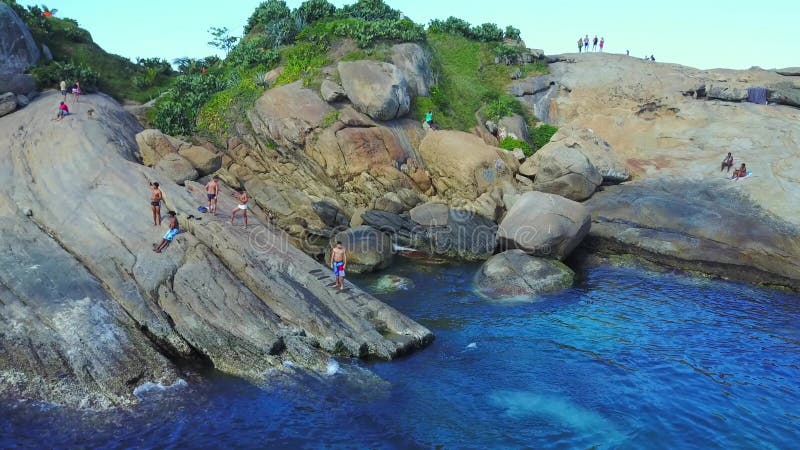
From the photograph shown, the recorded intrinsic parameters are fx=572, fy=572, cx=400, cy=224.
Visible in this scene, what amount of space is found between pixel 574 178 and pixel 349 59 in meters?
17.5

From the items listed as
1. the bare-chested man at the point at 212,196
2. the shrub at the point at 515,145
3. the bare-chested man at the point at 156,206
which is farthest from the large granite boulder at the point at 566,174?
the bare-chested man at the point at 156,206

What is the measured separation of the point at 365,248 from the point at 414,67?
18.3m

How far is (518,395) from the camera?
1750 centimetres

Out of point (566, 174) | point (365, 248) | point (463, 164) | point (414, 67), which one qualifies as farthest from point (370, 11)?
point (365, 248)

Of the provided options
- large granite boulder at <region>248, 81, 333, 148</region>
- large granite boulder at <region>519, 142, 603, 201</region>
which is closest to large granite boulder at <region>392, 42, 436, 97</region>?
large granite boulder at <region>248, 81, 333, 148</region>

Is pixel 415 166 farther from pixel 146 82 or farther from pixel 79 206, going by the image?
pixel 146 82

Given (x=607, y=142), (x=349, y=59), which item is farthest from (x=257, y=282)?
(x=607, y=142)

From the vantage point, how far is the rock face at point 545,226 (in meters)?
28.1

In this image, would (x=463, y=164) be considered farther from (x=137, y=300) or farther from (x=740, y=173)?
(x=137, y=300)

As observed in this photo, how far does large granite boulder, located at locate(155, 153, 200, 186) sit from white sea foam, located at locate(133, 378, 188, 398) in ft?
46.6

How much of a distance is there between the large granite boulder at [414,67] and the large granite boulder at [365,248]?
14633 millimetres

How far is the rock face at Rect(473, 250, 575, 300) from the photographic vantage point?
1023 inches

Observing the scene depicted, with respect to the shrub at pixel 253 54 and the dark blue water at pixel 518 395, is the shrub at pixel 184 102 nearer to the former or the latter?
the shrub at pixel 253 54

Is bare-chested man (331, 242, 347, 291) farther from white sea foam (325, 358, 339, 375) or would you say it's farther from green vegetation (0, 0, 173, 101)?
green vegetation (0, 0, 173, 101)
